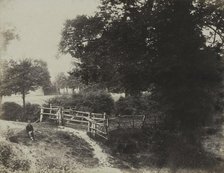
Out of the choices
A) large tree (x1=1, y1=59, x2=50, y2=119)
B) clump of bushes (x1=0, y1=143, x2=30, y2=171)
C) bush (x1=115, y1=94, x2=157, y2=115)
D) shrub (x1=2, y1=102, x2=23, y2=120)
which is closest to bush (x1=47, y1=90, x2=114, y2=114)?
bush (x1=115, y1=94, x2=157, y2=115)

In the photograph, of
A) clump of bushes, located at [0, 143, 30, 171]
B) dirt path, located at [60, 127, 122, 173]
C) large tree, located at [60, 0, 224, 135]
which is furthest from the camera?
large tree, located at [60, 0, 224, 135]

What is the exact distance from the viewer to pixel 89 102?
29.9m

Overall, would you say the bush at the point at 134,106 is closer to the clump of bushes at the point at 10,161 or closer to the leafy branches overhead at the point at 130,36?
the leafy branches overhead at the point at 130,36

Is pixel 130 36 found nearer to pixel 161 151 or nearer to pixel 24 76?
pixel 161 151

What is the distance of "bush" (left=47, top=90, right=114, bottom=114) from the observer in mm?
29408

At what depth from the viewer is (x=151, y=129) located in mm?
24328

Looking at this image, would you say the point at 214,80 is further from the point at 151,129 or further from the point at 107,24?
the point at 107,24

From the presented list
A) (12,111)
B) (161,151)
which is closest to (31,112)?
(12,111)

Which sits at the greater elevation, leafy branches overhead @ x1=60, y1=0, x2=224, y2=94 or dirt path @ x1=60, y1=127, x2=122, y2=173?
leafy branches overhead @ x1=60, y1=0, x2=224, y2=94

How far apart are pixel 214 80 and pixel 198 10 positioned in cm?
443

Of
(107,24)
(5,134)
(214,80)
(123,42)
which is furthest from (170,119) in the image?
(5,134)

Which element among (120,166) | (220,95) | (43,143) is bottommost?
(120,166)

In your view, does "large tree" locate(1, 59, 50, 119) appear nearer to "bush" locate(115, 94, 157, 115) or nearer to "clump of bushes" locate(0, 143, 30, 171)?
"bush" locate(115, 94, 157, 115)

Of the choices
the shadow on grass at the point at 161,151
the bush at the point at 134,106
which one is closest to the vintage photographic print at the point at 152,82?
the shadow on grass at the point at 161,151
